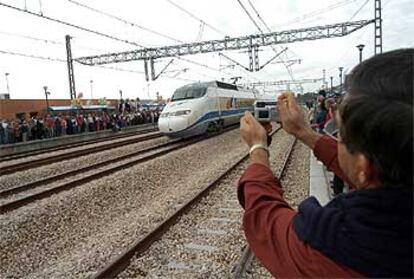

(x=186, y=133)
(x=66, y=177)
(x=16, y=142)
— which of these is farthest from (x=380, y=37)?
(x=16, y=142)

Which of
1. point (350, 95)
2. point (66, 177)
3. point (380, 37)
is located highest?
point (380, 37)

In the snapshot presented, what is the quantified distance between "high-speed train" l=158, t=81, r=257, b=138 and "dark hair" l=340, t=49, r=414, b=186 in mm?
18861

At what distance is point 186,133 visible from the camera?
67.1 ft

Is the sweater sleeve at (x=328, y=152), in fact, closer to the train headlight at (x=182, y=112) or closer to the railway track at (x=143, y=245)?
the railway track at (x=143, y=245)

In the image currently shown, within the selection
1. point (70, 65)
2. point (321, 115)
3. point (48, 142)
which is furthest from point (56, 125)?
point (321, 115)

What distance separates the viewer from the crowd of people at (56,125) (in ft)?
71.8

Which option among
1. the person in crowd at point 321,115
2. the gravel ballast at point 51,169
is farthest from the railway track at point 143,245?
the gravel ballast at point 51,169

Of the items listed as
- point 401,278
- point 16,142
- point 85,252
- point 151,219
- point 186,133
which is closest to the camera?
point 401,278

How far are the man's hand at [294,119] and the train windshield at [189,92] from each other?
19881 millimetres

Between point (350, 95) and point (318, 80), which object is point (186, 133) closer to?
point (350, 95)

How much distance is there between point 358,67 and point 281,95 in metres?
0.63

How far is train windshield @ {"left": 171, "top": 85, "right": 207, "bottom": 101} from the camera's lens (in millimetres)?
21891

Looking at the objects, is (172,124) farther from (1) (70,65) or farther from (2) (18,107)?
(2) (18,107)

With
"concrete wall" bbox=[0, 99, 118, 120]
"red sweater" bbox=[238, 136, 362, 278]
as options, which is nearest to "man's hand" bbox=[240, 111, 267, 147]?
"red sweater" bbox=[238, 136, 362, 278]
